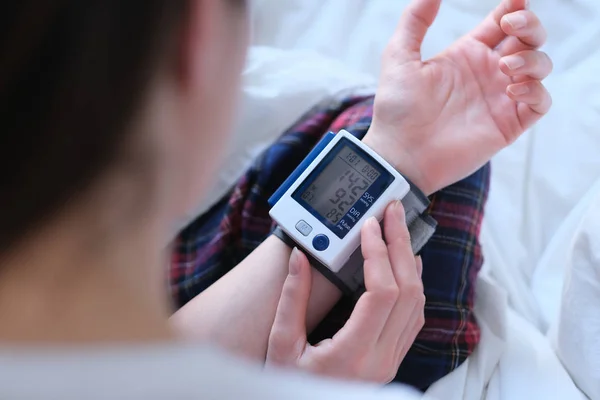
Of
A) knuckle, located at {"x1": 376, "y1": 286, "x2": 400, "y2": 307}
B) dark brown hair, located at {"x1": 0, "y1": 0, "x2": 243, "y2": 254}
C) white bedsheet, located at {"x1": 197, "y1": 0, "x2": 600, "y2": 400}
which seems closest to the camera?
dark brown hair, located at {"x1": 0, "y1": 0, "x2": 243, "y2": 254}

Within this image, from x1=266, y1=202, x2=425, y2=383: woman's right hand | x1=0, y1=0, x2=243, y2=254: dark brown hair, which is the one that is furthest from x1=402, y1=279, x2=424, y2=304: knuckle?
x1=0, y1=0, x2=243, y2=254: dark brown hair

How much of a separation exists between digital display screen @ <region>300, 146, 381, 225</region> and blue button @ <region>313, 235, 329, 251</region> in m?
0.02

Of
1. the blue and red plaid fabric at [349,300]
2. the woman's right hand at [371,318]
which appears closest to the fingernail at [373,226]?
the woman's right hand at [371,318]

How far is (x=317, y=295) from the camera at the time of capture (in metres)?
0.63

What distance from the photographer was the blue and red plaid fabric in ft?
2.13

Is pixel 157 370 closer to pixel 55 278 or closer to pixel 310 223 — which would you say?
pixel 55 278

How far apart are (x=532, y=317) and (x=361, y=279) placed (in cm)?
29

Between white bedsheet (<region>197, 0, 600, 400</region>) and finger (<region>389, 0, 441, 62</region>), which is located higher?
finger (<region>389, 0, 441, 62</region>)

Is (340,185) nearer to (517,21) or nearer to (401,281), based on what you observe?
(401,281)

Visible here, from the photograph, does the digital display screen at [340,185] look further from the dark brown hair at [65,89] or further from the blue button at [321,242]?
the dark brown hair at [65,89]

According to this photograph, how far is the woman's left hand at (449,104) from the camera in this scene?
25.6 inches

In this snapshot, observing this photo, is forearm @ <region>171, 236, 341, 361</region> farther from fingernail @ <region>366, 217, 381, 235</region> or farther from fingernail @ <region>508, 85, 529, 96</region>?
fingernail @ <region>508, 85, 529, 96</region>

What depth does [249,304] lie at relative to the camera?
0.62 meters

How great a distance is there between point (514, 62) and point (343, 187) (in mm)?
203
